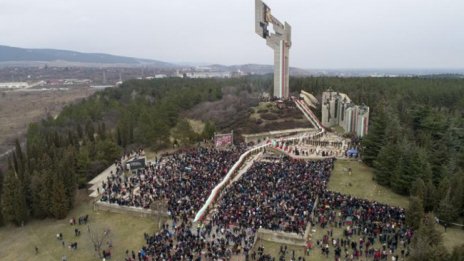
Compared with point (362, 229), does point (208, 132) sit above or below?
above

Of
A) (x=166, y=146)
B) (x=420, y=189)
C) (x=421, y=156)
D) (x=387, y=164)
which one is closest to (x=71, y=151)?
(x=166, y=146)

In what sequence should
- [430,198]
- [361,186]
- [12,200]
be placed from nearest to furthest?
[430,198] → [12,200] → [361,186]

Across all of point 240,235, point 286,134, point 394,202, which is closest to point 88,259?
point 240,235

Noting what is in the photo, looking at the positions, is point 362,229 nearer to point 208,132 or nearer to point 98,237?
point 98,237

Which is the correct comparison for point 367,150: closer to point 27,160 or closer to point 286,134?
point 286,134

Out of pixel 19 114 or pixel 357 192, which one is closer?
pixel 357 192

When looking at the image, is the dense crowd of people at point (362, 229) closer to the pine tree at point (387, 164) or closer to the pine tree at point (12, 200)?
the pine tree at point (387, 164)

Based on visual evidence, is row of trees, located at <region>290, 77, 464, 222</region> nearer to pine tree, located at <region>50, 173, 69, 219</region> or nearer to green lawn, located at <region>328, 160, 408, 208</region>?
green lawn, located at <region>328, 160, 408, 208</region>
